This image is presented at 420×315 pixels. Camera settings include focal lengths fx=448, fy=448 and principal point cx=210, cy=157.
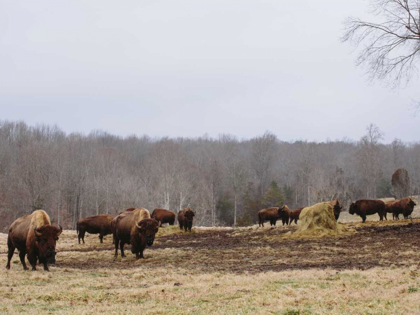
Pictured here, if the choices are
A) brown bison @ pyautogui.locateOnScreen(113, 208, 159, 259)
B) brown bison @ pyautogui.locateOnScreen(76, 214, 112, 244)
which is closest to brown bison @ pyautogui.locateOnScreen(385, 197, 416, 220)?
brown bison @ pyautogui.locateOnScreen(76, 214, 112, 244)

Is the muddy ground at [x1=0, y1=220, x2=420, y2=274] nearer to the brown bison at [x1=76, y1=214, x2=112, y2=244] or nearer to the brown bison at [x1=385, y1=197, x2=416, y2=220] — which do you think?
the brown bison at [x1=76, y1=214, x2=112, y2=244]

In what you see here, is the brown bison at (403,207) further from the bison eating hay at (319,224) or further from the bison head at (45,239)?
the bison head at (45,239)

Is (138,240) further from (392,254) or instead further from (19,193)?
(19,193)

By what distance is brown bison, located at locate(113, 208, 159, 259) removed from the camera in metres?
18.5

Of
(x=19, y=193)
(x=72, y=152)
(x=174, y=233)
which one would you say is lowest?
(x=174, y=233)

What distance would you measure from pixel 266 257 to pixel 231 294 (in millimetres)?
8270

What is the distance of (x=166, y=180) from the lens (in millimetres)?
70438

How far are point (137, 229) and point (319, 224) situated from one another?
11549 mm

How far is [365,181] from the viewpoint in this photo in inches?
3423

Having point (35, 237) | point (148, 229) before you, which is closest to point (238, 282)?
point (148, 229)

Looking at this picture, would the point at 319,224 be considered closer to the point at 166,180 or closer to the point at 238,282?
the point at 238,282

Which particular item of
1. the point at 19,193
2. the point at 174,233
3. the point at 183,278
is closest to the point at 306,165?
the point at 19,193

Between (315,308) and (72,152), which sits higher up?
(72,152)

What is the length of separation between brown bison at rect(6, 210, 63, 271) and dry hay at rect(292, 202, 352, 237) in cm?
1457
